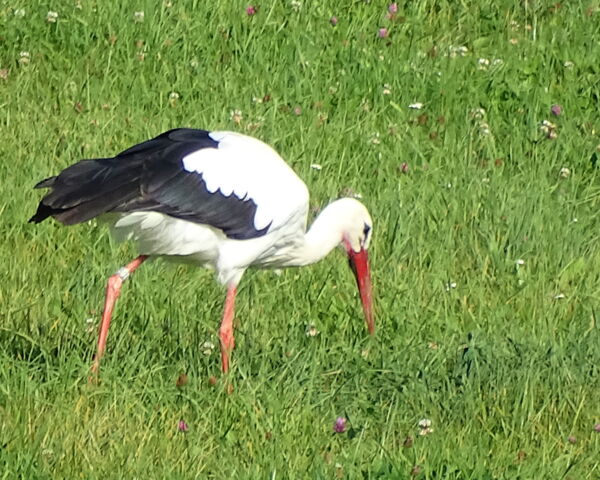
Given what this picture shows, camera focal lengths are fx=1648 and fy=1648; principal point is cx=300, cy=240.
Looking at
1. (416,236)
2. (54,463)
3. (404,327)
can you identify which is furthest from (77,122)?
(54,463)

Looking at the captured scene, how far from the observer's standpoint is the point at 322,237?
6.46m

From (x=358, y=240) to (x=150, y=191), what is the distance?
1.06 m

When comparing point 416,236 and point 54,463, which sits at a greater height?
point 54,463

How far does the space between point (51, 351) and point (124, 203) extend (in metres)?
0.57

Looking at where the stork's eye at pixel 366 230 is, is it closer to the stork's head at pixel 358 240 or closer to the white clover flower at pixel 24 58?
the stork's head at pixel 358 240

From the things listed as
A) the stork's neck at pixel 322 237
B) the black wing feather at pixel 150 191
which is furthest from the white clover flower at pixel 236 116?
the black wing feather at pixel 150 191

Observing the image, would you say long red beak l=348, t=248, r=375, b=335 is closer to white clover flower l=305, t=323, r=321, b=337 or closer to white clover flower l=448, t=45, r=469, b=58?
white clover flower l=305, t=323, r=321, b=337

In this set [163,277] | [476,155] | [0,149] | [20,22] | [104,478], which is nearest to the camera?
[104,478]

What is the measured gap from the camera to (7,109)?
7.90 meters

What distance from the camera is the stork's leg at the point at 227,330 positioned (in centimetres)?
579

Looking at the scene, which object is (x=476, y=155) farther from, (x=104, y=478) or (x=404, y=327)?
(x=104, y=478)

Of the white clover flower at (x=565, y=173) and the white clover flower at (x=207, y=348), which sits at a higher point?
the white clover flower at (x=207, y=348)

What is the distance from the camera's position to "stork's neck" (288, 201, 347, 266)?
21.0 ft

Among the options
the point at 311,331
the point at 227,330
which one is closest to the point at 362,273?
the point at 311,331
